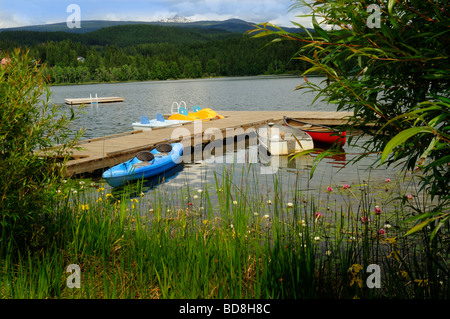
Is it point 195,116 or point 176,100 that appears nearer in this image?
point 195,116

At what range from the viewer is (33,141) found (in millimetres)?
3725

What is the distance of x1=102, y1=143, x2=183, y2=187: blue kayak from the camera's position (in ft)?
33.3

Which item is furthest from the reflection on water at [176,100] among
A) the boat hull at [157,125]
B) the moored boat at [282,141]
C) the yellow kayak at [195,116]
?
the yellow kayak at [195,116]

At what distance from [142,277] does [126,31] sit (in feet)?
680

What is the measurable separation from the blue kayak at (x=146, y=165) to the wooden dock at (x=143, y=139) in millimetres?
820

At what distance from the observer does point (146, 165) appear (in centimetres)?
1099

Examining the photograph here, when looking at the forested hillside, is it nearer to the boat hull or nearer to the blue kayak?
the boat hull

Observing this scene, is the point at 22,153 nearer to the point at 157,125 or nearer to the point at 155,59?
the point at 157,125

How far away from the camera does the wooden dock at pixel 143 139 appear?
1131cm

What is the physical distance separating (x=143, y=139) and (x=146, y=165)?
4.18 m

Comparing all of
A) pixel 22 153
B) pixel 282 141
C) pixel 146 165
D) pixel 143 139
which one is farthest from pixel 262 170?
pixel 22 153

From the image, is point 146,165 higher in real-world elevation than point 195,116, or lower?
lower
